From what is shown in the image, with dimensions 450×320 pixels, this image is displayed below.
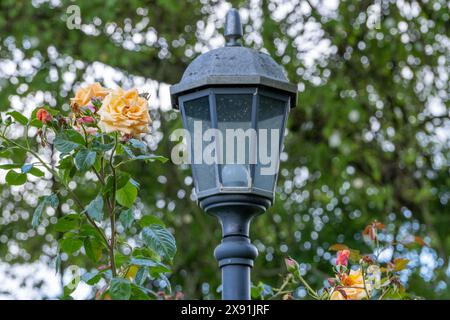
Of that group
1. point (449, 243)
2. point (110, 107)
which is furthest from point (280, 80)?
point (449, 243)

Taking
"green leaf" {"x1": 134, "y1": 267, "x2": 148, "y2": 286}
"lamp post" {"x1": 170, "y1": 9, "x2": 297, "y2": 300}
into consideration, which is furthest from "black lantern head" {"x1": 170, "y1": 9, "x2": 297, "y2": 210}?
"green leaf" {"x1": 134, "y1": 267, "x2": 148, "y2": 286}

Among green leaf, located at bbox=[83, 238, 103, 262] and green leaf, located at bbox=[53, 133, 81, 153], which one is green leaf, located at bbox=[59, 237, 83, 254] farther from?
green leaf, located at bbox=[53, 133, 81, 153]

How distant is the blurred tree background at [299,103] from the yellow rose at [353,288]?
4.33 m

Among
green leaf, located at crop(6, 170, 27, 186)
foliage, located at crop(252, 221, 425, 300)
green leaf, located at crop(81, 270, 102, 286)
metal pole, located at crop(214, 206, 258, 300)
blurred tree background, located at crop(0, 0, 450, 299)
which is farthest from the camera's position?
blurred tree background, located at crop(0, 0, 450, 299)

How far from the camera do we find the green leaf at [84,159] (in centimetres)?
262

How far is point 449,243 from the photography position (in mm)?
7730

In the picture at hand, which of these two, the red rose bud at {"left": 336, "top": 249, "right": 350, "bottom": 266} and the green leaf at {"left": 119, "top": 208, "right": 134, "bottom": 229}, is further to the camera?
the red rose bud at {"left": 336, "top": 249, "right": 350, "bottom": 266}

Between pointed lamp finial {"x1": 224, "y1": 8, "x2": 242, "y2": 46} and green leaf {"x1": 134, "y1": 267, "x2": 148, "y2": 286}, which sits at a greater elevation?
pointed lamp finial {"x1": 224, "y1": 8, "x2": 242, "y2": 46}

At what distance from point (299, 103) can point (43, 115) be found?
469 cm

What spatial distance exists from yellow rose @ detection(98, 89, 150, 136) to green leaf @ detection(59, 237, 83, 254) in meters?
0.35

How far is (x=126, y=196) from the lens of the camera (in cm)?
276

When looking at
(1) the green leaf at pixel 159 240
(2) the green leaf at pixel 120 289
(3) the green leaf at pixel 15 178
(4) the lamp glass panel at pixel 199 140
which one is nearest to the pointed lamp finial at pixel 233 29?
(4) the lamp glass panel at pixel 199 140

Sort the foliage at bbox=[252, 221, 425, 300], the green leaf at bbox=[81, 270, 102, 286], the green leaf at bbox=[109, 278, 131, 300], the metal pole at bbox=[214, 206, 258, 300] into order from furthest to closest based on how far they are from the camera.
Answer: the foliage at bbox=[252, 221, 425, 300]
the green leaf at bbox=[81, 270, 102, 286]
the metal pole at bbox=[214, 206, 258, 300]
the green leaf at bbox=[109, 278, 131, 300]

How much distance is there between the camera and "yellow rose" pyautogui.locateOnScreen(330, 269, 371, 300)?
116 inches
